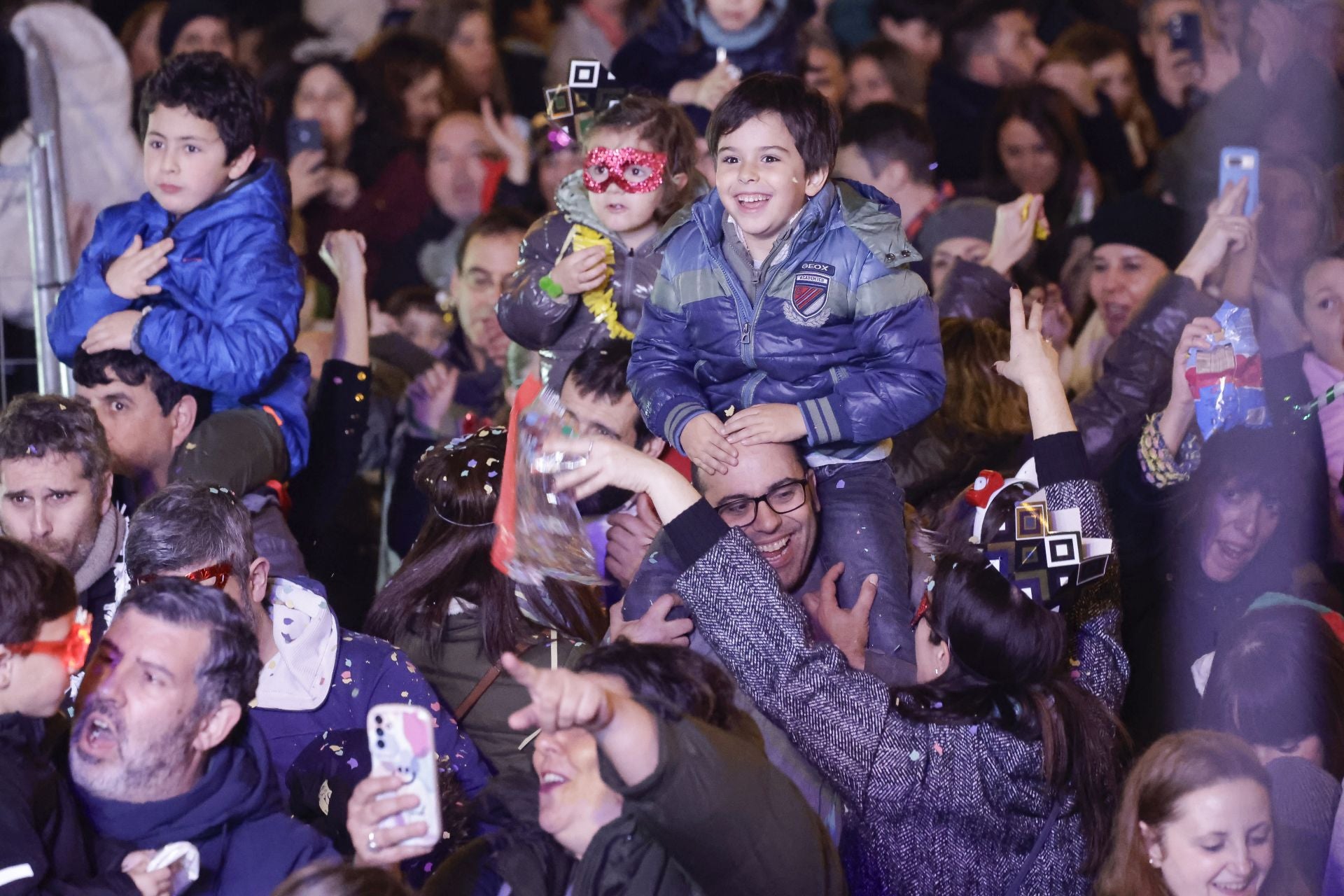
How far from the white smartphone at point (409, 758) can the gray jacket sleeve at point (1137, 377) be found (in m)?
2.73

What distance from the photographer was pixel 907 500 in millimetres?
4434

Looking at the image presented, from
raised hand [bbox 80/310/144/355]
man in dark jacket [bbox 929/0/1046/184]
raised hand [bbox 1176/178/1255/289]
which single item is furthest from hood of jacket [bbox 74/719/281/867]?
man in dark jacket [bbox 929/0/1046/184]

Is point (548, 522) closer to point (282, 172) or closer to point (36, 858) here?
point (36, 858)

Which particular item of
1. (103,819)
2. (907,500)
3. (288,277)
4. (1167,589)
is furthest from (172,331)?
(1167,589)

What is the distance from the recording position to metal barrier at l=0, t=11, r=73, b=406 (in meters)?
4.74

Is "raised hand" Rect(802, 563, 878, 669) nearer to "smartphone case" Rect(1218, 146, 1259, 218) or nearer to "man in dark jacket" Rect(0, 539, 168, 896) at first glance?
"man in dark jacket" Rect(0, 539, 168, 896)

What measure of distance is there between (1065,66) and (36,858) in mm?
5858

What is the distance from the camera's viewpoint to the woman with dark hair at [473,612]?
3248 mm

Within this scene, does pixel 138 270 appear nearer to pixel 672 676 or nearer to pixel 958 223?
pixel 672 676

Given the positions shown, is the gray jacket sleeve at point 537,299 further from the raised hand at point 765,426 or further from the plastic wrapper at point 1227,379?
the plastic wrapper at point 1227,379

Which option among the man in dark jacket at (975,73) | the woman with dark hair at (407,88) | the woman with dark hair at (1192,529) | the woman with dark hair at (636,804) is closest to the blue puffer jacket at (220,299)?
the woman with dark hair at (636,804)

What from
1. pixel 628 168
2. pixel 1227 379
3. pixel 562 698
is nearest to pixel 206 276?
pixel 628 168

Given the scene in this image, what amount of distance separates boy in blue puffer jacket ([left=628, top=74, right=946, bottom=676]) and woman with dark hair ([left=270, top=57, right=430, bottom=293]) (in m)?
3.66

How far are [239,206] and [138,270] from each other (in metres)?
0.30
